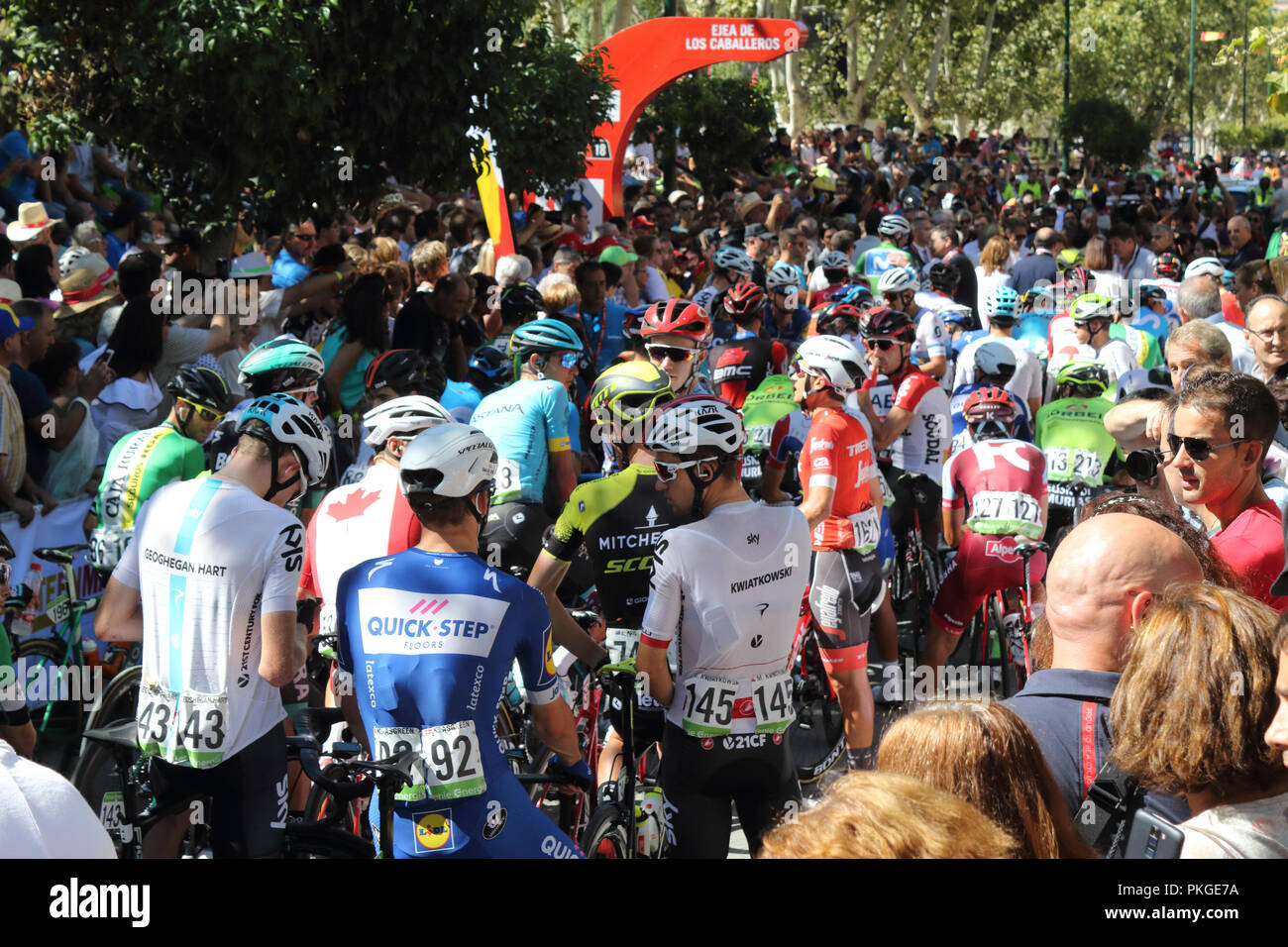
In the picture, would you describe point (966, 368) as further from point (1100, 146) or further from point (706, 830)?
point (1100, 146)

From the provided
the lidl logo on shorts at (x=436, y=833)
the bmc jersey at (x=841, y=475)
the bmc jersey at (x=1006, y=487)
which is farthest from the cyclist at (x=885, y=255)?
the lidl logo on shorts at (x=436, y=833)

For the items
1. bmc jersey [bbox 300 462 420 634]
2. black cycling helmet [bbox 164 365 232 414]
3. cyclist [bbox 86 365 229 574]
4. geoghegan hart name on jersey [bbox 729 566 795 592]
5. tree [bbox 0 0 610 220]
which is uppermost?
tree [bbox 0 0 610 220]

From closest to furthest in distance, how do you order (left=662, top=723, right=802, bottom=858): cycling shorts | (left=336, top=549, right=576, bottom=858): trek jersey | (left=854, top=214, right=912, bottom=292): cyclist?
1. (left=336, top=549, right=576, bottom=858): trek jersey
2. (left=662, top=723, right=802, bottom=858): cycling shorts
3. (left=854, top=214, right=912, bottom=292): cyclist

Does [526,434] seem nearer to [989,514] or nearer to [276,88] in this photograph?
[989,514]

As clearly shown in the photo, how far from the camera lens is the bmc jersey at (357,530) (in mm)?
4992

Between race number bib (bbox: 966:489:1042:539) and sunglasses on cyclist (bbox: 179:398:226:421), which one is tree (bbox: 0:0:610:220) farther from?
race number bib (bbox: 966:489:1042:539)

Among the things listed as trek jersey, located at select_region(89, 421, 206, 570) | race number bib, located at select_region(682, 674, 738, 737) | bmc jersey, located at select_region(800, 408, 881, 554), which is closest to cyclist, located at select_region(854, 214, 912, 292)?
bmc jersey, located at select_region(800, 408, 881, 554)

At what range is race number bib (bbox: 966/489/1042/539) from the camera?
678 cm

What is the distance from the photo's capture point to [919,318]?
10.6 m

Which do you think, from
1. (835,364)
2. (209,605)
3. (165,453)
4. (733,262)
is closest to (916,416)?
(835,364)

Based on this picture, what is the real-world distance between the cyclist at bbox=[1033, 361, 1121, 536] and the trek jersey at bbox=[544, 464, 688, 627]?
10.8 ft

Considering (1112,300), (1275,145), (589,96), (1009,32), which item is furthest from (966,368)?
(1275,145)

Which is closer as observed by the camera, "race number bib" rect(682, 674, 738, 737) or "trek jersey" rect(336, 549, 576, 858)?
"trek jersey" rect(336, 549, 576, 858)

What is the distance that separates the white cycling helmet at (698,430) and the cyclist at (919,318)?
5.50 m
